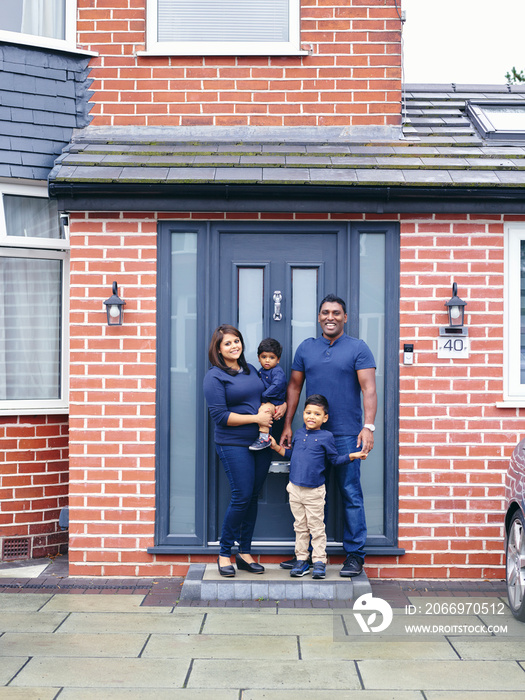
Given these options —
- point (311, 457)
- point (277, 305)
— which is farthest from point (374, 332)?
point (311, 457)

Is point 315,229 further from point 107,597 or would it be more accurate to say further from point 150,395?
point 107,597

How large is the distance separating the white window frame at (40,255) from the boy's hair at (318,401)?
2357mm

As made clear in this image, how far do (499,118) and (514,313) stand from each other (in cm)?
197

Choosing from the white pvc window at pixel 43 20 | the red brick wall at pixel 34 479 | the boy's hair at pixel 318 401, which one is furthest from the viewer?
the white pvc window at pixel 43 20

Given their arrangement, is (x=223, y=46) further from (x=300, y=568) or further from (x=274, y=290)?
(x=300, y=568)

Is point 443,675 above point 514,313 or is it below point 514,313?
below

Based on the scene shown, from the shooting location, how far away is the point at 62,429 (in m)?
6.88

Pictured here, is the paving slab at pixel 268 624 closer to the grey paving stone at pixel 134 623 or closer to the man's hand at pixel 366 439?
the grey paving stone at pixel 134 623

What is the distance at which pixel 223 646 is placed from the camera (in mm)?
4672

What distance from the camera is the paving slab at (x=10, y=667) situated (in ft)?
13.8

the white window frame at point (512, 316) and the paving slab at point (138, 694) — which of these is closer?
the paving slab at point (138, 694)

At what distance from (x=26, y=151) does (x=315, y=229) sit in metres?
2.52

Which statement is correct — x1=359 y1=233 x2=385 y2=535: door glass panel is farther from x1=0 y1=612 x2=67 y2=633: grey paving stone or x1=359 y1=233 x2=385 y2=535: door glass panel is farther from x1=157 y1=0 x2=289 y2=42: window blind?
x1=0 y1=612 x2=67 y2=633: grey paving stone

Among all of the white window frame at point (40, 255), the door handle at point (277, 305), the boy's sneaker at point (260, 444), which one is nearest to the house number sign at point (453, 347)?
the door handle at point (277, 305)
